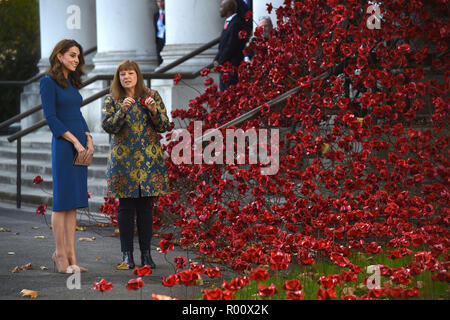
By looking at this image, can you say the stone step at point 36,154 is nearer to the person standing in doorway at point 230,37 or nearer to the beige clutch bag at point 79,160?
the person standing in doorway at point 230,37

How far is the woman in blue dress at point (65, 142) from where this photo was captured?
618 centimetres

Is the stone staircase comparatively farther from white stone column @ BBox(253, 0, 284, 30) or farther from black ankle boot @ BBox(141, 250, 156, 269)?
black ankle boot @ BBox(141, 250, 156, 269)

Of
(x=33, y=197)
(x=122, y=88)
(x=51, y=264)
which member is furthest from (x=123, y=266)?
(x=33, y=197)

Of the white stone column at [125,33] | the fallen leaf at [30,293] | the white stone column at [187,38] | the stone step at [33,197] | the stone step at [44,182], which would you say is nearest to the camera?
the fallen leaf at [30,293]

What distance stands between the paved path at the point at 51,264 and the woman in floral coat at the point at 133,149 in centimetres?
39

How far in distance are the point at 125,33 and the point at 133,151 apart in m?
7.33

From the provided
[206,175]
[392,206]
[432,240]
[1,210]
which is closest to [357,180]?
[392,206]

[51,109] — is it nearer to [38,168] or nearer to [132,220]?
[132,220]

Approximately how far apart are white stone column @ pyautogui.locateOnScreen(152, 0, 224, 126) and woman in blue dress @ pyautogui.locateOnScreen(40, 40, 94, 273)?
5.61 m

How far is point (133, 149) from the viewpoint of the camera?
6352mm

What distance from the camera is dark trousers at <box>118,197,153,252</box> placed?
6.45 meters

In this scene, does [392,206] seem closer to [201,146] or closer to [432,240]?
[432,240]

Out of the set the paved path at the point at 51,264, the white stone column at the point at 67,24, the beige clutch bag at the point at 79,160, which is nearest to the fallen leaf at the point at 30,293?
the paved path at the point at 51,264
